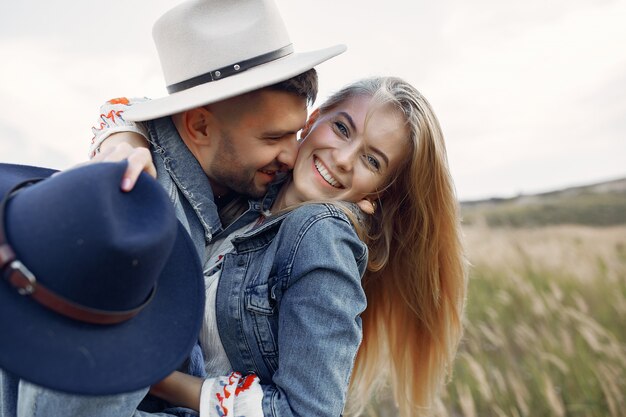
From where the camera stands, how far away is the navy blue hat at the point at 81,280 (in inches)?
60.4

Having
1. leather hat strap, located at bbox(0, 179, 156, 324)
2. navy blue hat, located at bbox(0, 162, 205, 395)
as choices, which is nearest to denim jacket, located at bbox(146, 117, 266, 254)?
navy blue hat, located at bbox(0, 162, 205, 395)

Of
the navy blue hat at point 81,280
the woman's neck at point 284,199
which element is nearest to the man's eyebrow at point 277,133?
the woman's neck at point 284,199

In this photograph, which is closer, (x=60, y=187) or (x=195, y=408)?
(x=60, y=187)

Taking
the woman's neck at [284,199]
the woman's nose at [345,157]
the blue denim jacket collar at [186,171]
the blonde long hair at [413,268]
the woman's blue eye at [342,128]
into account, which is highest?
the blue denim jacket collar at [186,171]

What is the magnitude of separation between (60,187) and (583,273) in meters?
5.62

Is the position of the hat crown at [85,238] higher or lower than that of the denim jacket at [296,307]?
higher

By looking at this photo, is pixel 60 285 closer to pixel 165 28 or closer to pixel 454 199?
pixel 165 28

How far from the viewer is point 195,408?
7.19 ft

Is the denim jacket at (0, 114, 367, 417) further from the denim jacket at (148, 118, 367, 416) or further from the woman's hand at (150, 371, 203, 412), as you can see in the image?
the woman's hand at (150, 371, 203, 412)

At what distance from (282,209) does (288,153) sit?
223 mm

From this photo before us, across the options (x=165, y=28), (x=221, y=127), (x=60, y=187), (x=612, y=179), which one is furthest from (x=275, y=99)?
(x=612, y=179)

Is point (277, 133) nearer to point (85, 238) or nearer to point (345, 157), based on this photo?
point (345, 157)

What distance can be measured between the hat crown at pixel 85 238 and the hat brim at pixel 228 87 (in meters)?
0.73

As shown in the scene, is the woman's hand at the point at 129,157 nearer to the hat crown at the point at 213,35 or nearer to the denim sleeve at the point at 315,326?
the hat crown at the point at 213,35
